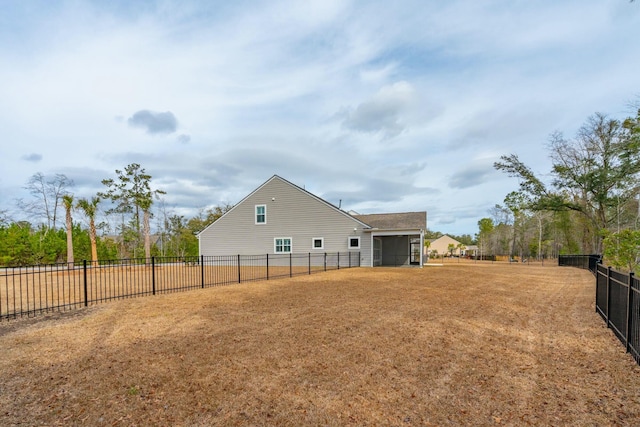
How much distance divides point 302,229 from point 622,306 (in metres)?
18.5

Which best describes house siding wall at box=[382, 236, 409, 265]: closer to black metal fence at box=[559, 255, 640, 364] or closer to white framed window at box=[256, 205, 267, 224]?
white framed window at box=[256, 205, 267, 224]

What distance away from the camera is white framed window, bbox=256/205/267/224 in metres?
23.4

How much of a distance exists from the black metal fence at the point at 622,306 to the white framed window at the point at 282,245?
58.7 ft

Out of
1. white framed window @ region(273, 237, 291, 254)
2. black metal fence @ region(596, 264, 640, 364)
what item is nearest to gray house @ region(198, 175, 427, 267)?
white framed window @ region(273, 237, 291, 254)

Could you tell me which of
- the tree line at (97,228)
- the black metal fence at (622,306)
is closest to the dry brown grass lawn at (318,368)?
the black metal fence at (622,306)

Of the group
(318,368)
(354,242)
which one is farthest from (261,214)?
(318,368)

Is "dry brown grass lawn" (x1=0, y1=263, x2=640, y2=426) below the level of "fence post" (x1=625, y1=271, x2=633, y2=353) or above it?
below

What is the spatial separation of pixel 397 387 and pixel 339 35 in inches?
423

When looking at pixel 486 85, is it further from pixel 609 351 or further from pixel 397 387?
pixel 397 387

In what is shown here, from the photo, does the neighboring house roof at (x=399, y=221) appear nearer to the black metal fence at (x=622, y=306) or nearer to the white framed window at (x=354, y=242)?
the white framed window at (x=354, y=242)

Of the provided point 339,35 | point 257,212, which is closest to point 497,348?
point 339,35

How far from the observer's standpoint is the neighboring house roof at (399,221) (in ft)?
67.8

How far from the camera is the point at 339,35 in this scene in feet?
34.8

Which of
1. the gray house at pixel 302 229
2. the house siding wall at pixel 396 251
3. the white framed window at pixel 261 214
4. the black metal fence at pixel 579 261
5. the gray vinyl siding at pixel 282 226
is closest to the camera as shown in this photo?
the black metal fence at pixel 579 261
